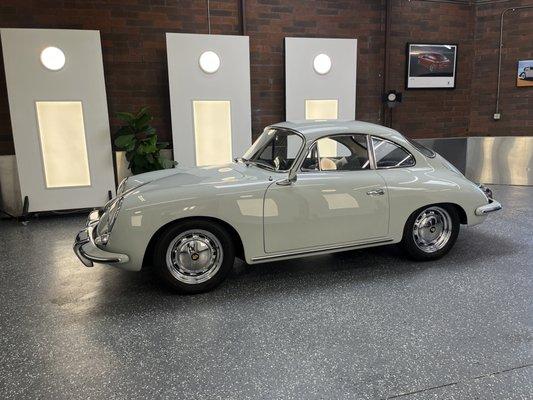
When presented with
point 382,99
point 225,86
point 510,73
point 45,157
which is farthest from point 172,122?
point 510,73

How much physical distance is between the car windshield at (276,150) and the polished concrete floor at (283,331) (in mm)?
960

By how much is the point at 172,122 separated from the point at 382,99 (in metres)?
3.73

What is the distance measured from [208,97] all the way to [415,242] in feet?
11.8

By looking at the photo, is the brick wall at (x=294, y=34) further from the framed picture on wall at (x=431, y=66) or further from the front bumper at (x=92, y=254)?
the front bumper at (x=92, y=254)

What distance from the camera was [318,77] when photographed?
646cm

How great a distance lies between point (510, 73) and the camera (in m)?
7.50

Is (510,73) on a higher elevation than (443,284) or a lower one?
higher

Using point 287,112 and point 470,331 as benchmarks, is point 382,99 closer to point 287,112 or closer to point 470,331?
point 287,112

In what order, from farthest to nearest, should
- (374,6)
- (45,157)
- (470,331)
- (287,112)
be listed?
(374,6) → (287,112) → (45,157) → (470,331)

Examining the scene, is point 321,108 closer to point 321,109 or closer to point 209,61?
point 321,109

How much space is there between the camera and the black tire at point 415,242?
3809 mm

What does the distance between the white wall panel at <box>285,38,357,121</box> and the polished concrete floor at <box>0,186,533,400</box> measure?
3.16 metres

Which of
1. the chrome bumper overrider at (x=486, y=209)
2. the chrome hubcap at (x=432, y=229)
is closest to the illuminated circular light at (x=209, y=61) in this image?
the chrome hubcap at (x=432, y=229)

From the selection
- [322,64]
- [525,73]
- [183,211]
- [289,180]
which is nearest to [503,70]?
[525,73]
